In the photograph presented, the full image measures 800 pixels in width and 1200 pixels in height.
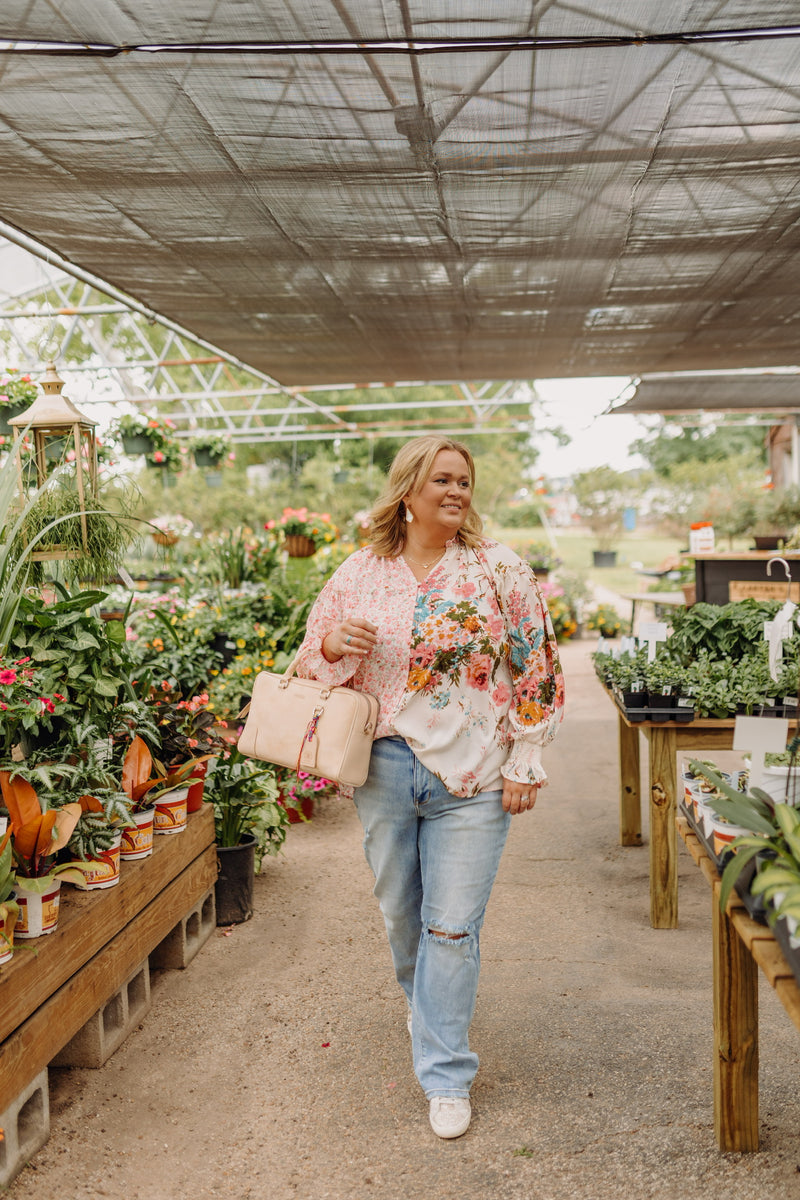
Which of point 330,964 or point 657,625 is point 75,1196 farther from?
point 657,625

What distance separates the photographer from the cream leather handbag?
219 centimetres

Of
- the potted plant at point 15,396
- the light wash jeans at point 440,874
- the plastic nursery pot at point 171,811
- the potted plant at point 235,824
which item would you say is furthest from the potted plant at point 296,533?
the light wash jeans at point 440,874

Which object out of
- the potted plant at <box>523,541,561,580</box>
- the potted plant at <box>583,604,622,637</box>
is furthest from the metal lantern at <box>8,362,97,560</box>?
the potted plant at <box>523,541,561,580</box>

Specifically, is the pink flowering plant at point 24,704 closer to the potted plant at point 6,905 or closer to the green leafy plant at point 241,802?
the potted plant at point 6,905

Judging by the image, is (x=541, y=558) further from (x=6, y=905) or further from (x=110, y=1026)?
(x=6, y=905)

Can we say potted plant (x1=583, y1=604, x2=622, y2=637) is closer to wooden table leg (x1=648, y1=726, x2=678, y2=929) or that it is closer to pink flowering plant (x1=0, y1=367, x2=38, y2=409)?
pink flowering plant (x1=0, y1=367, x2=38, y2=409)

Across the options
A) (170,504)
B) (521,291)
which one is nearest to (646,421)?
(170,504)

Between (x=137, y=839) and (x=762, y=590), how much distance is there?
18.4ft

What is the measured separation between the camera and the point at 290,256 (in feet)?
12.8

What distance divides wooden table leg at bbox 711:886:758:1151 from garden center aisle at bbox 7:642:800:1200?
7cm

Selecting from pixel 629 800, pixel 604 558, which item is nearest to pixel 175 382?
pixel 604 558

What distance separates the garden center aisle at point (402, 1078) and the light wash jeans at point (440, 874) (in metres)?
0.18

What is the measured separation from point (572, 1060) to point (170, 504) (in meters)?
15.5

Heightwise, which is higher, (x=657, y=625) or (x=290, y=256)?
(x=290, y=256)
